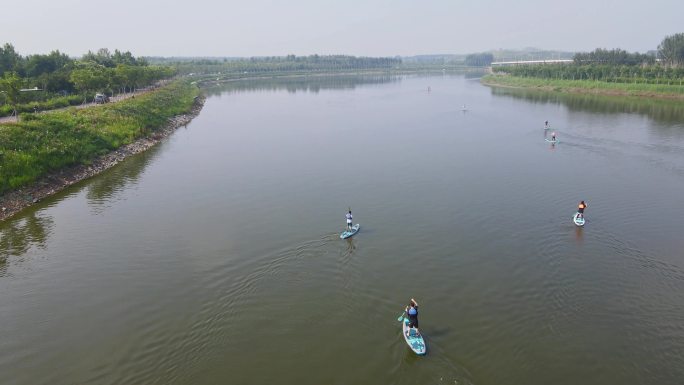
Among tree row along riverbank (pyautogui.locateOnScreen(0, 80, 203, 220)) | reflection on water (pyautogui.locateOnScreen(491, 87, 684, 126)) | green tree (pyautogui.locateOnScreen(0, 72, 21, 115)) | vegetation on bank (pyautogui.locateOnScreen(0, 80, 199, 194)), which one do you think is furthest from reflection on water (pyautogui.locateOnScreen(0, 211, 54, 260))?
reflection on water (pyautogui.locateOnScreen(491, 87, 684, 126))

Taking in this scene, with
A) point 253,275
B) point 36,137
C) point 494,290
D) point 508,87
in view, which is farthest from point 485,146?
point 508,87

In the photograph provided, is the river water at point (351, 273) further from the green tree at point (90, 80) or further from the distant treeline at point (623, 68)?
the distant treeline at point (623, 68)

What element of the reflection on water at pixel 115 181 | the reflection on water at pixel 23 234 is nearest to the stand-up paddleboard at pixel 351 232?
the reflection on water at pixel 23 234

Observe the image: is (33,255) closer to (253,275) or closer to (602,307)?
(253,275)

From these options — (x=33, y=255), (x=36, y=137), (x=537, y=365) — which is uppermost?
(x=36, y=137)

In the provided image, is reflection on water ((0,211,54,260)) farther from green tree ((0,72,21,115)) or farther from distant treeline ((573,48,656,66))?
distant treeline ((573,48,656,66))

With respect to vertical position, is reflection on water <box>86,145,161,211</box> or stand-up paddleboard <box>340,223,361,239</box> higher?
reflection on water <box>86,145,161,211</box>
